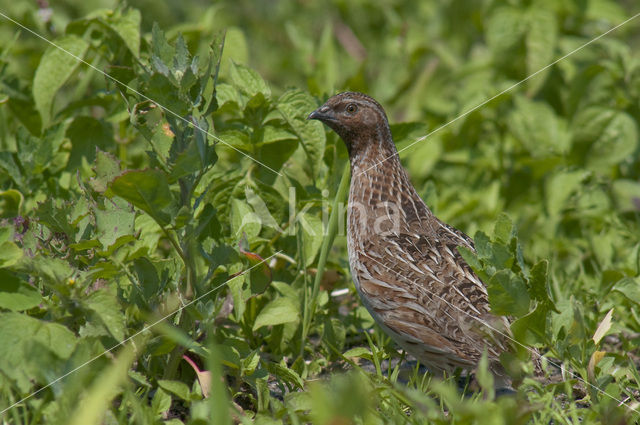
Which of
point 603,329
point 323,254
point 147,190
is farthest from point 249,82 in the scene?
point 603,329

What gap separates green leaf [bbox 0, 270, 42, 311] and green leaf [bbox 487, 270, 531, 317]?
6.41 ft

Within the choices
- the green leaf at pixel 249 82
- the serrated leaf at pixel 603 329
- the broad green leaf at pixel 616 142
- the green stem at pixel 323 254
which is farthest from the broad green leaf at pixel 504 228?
the broad green leaf at pixel 616 142

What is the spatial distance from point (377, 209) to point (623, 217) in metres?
2.41

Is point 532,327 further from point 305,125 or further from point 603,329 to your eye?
point 305,125

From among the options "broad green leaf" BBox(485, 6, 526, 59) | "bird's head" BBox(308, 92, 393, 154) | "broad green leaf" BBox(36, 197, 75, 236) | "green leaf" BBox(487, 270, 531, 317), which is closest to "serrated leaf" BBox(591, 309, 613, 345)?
"green leaf" BBox(487, 270, 531, 317)

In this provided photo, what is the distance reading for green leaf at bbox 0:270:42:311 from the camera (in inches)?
138

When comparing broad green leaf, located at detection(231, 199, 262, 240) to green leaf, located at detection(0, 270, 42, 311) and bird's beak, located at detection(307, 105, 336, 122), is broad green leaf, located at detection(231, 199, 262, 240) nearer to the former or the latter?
bird's beak, located at detection(307, 105, 336, 122)

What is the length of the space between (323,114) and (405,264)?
44.7 inches

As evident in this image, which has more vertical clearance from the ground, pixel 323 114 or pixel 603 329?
pixel 323 114

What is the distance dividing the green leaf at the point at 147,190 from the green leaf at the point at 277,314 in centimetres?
100

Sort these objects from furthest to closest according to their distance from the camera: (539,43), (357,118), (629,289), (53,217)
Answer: (539,43), (357,118), (629,289), (53,217)

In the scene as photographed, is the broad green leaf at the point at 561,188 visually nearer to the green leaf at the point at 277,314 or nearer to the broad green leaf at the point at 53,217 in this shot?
the green leaf at the point at 277,314

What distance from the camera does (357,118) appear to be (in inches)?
196

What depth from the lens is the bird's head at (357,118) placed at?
4.95 meters
